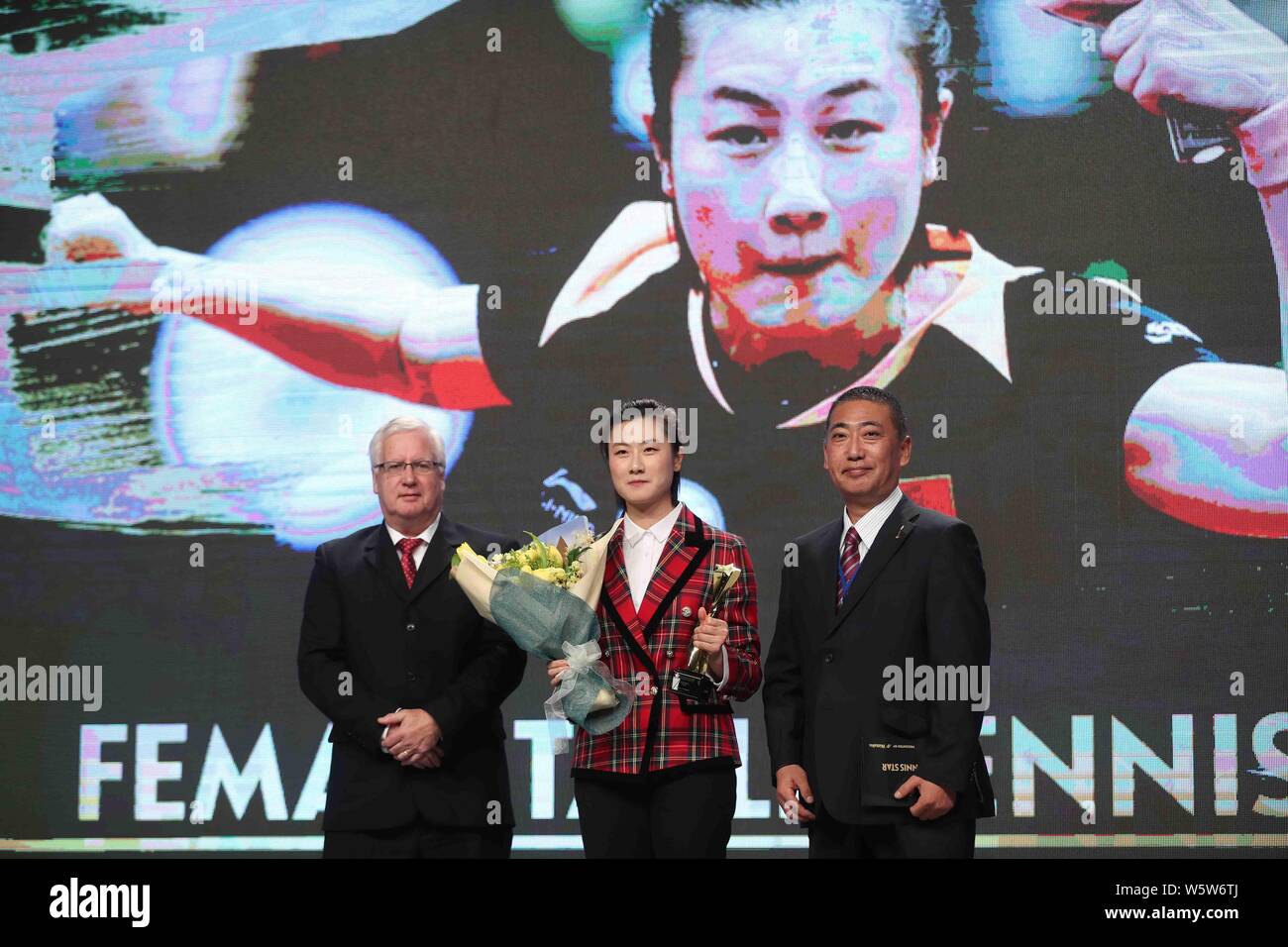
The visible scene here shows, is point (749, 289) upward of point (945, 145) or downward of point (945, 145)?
downward

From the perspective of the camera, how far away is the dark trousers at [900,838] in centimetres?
278

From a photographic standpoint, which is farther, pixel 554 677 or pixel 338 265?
pixel 338 265

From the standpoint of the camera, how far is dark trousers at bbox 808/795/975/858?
278cm

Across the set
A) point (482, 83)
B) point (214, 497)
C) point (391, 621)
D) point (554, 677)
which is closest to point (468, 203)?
point (482, 83)

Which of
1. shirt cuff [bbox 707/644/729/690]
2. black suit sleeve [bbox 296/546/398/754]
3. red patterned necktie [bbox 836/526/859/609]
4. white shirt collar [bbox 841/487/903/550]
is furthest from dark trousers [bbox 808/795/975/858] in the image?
black suit sleeve [bbox 296/546/398/754]

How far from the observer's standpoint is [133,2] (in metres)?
4.98

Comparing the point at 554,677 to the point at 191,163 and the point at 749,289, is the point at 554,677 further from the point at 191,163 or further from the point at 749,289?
the point at 191,163

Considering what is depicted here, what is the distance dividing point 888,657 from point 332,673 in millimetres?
1208

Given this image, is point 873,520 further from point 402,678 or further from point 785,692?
point 402,678

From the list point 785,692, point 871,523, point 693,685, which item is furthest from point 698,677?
point 871,523

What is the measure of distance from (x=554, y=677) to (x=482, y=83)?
2624 mm

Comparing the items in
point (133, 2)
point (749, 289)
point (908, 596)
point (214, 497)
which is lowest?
point (908, 596)

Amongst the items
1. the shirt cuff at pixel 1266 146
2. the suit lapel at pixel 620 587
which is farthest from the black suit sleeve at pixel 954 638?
the shirt cuff at pixel 1266 146

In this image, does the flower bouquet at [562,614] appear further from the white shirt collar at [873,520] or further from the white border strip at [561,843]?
the white border strip at [561,843]
